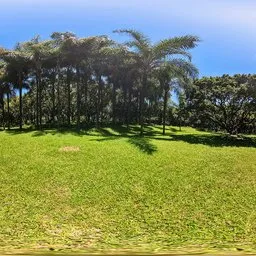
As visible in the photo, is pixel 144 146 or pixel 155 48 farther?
pixel 155 48

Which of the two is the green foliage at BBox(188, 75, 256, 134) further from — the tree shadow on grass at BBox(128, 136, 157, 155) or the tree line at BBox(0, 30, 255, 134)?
the tree shadow on grass at BBox(128, 136, 157, 155)

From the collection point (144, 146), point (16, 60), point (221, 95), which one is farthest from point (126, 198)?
point (16, 60)

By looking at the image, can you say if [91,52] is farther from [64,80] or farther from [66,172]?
[66,172]

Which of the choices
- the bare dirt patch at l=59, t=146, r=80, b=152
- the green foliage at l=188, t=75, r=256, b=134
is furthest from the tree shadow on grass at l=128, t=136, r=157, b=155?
the green foliage at l=188, t=75, r=256, b=134

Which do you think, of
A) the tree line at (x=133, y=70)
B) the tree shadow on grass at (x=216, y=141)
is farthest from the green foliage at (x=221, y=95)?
the tree shadow on grass at (x=216, y=141)

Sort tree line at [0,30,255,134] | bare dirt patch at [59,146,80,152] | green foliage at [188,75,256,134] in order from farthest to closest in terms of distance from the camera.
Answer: green foliage at [188,75,256,134]
tree line at [0,30,255,134]
bare dirt patch at [59,146,80,152]

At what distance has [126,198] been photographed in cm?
1636

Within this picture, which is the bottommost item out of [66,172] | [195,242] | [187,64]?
[195,242]

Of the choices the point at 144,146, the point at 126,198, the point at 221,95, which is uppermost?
the point at 221,95

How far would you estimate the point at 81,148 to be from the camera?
24.3 metres

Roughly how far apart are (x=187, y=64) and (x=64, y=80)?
22747 millimetres

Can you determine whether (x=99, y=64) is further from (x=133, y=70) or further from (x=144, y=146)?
(x=144, y=146)

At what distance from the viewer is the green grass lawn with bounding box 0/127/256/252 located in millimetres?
12570

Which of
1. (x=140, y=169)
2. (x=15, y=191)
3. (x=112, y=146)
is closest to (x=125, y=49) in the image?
(x=112, y=146)
